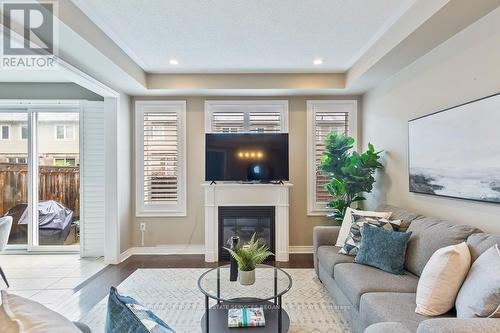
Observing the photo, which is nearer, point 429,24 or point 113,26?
point 429,24

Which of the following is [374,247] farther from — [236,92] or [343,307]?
[236,92]

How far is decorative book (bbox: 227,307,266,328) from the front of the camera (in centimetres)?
202

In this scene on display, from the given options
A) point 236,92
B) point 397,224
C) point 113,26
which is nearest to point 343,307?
point 397,224

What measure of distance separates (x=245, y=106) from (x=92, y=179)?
2682 mm

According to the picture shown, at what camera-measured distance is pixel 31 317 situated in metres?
0.82

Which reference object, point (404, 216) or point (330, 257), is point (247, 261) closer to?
point (330, 257)

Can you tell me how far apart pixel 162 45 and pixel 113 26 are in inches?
22.1

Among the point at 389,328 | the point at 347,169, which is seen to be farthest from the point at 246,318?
the point at 347,169

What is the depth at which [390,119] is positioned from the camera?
3.65m

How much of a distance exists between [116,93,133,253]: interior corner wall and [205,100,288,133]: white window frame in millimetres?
1268

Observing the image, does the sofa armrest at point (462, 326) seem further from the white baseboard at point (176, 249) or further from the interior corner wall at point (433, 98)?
the white baseboard at point (176, 249)

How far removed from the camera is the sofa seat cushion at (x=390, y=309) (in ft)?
5.52

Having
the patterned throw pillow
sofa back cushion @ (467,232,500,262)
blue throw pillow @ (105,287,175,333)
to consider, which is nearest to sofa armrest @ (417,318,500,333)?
→ sofa back cushion @ (467,232,500,262)

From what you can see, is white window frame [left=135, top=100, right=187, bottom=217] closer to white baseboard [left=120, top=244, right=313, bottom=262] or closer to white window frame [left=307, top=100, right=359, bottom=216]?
white baseboard [left=120, top=244, right=313, bottom=262]
